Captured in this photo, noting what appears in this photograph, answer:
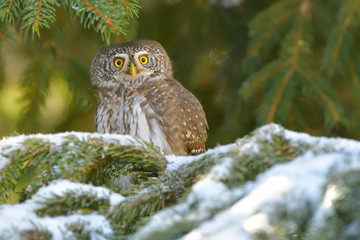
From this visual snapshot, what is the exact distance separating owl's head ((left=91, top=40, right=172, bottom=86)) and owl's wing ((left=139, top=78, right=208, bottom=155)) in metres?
0.20

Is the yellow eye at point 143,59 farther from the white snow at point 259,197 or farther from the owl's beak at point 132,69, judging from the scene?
the white snow at point 259,197

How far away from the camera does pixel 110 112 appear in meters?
3.33

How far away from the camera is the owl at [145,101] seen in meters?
3.17

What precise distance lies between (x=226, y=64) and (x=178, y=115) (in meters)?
1.25

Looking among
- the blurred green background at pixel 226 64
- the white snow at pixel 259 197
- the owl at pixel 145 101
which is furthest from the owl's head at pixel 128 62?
the white snow at pixel 259 197

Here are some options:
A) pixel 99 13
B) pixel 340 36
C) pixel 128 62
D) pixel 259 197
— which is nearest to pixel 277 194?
pixel 259 197

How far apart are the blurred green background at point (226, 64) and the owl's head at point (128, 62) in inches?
4.5

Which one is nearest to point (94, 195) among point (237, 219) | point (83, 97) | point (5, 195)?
point (5, 195)

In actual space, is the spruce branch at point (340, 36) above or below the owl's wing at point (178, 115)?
above

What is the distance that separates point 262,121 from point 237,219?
2.32 m

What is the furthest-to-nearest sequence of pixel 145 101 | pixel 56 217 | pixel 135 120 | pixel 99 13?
1. pixel 145 101
2. pixel 135 120
3. pixel 99 13
4. pixel 56 217

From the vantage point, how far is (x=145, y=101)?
326cm

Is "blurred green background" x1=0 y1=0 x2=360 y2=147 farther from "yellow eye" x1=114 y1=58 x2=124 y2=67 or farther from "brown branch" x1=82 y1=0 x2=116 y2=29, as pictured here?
"brown branch" x1=82 y1=0 x2=116 y2=29

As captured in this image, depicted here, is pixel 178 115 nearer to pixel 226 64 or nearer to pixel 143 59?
pixel 143 59
